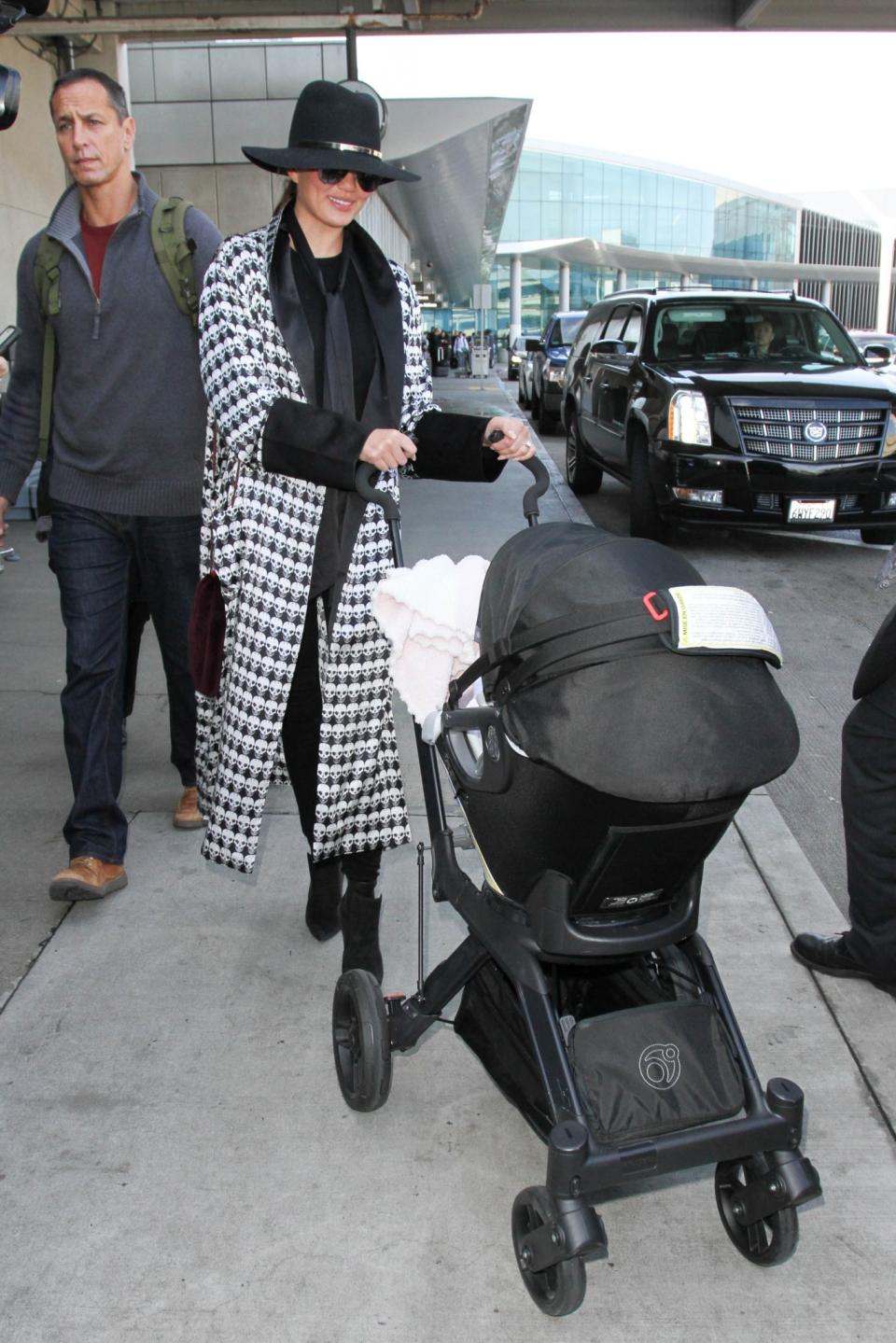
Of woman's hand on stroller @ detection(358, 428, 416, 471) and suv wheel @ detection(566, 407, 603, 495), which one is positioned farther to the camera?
suv wheel @ detection(566, 407, 603, 495)

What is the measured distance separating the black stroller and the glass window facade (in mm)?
87579

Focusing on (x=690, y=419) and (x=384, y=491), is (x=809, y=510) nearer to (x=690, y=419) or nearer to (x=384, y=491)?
(x=690, y=419)

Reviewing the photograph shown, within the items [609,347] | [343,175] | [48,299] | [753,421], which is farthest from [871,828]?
[609,347]

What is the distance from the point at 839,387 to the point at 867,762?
20.3 feet

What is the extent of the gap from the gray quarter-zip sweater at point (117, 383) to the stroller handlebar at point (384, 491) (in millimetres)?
1021

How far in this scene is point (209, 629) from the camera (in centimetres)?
300

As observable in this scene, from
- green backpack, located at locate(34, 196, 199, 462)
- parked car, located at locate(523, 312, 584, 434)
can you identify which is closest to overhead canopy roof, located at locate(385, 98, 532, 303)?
parked car, located at locate(523, 312, 584, 434)

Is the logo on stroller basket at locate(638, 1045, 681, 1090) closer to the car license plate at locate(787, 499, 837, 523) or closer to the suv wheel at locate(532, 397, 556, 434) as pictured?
the car license plate at locate(787, 499, 837, 523)

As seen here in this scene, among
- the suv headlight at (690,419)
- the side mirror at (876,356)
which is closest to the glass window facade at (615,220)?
the side mirror at (876,356)

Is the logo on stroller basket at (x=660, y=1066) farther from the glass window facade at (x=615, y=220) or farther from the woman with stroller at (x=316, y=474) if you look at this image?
the glass window facade at (x=615, y=220)

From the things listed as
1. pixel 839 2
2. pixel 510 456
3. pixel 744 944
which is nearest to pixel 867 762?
pixel 744 944

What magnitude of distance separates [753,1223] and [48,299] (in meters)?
2.88

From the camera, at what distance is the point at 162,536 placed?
3646mm

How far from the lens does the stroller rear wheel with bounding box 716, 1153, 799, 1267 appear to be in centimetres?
221
